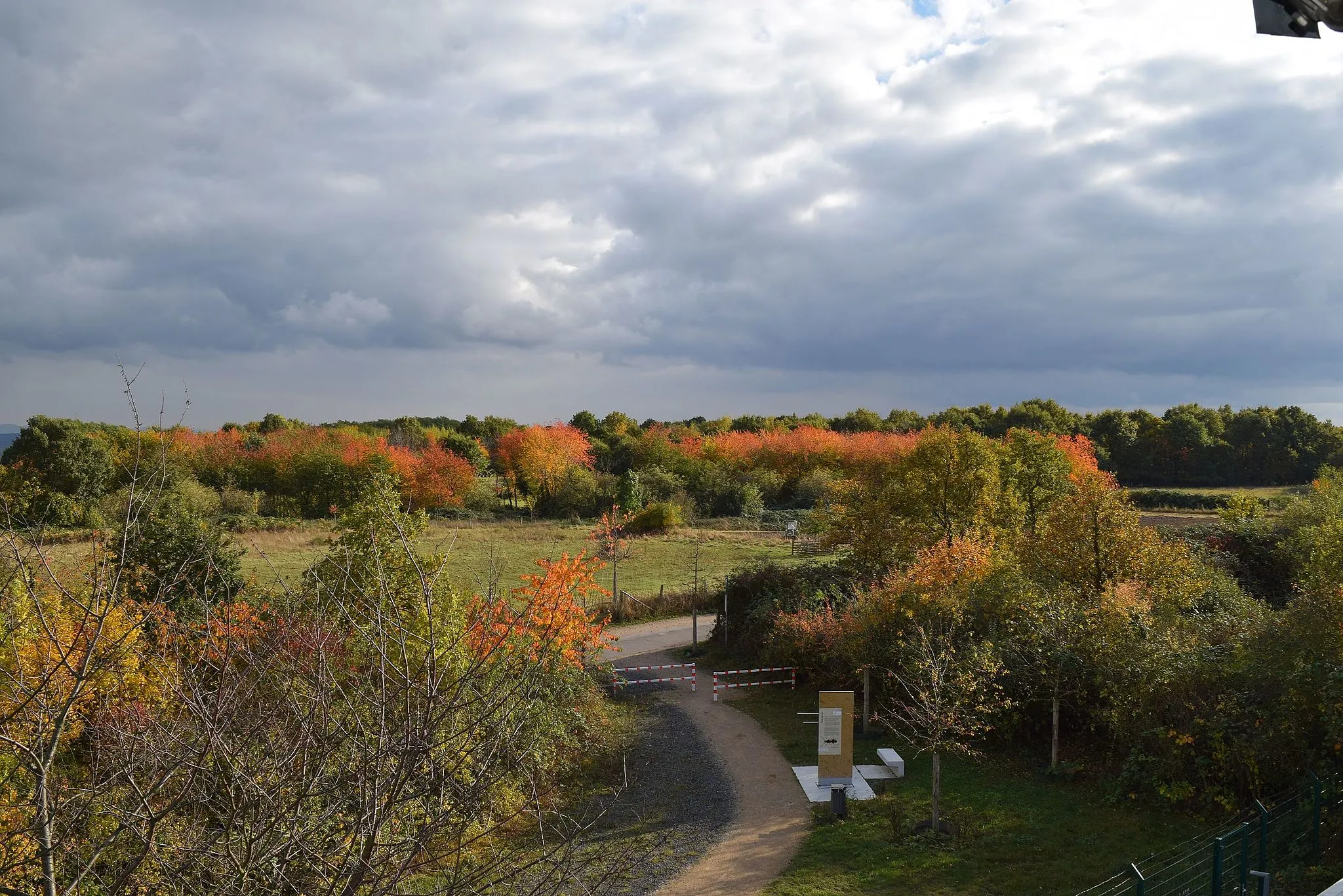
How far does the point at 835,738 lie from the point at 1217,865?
6209mm

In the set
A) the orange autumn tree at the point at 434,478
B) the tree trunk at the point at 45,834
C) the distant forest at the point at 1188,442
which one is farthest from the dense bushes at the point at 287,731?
the distant forest at the point at 1188,442

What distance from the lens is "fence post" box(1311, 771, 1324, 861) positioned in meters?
10.2

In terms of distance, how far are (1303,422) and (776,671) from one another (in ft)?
216

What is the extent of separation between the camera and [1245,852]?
897 centimetres

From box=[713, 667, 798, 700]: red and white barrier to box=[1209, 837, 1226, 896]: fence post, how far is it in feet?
40.3

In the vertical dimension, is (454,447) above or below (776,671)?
above

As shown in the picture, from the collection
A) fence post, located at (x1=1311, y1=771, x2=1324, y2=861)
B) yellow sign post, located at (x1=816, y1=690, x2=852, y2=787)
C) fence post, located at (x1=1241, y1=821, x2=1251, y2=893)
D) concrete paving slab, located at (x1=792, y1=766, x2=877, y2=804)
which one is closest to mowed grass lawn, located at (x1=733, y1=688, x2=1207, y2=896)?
concrete paving slab, located at (x1=792, y1=766, x2=877, y2=804)

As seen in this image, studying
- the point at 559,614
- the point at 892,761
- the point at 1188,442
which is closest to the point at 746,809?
the point at 892,761

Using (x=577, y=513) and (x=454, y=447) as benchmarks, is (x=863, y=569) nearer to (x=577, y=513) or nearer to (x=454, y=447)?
(x=577, y=513)

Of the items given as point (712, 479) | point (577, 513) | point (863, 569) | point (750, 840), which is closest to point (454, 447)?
point (577, 513)

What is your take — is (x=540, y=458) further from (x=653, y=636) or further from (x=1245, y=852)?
(x=1245, y=852)

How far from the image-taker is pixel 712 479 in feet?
200

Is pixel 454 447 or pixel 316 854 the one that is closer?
pixel 316 854

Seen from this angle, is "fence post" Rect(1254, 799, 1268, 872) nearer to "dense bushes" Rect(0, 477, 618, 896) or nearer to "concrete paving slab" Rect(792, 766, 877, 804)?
"concrete paving slab" Rect(792, 766, 877, 804)
